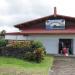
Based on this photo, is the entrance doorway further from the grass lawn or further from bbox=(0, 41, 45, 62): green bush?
the grass lawn

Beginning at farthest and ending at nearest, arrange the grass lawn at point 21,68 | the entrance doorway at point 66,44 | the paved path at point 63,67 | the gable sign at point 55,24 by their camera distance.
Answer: the gable sign at point 55,24
the entrance doorway at point 66,44
the paved path at point 63,67
the grass lawn at point 21,68

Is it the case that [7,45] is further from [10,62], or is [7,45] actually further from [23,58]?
[10,62]

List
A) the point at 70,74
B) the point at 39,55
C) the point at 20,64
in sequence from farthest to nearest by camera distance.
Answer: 1. the point at 39,55
2. the point at 20,64
3. the point at 70,74

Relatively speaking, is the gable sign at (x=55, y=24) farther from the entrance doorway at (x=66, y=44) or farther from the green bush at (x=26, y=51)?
the green bush at (x=26, y=51)

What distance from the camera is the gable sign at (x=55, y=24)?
38906 millimetres

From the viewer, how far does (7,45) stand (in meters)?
31.5

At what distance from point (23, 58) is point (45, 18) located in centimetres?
1088

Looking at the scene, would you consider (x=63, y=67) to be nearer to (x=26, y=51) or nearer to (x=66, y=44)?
(x=26, y=51)

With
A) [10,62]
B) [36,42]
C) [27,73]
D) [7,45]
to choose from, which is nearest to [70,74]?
[27,73]

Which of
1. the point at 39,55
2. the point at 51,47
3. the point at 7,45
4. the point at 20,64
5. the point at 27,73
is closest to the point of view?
the point at 27,73

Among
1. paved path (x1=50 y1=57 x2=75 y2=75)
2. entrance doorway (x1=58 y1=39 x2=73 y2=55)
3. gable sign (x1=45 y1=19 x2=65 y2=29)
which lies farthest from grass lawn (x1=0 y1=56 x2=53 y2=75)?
gable sign (x1=45 y1=19 x2=65 y2=29)

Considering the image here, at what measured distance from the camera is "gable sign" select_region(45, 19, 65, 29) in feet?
128

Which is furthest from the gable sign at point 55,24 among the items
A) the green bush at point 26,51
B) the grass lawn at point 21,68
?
the grass lawn at point 21,68

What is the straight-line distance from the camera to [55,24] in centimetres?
3906
